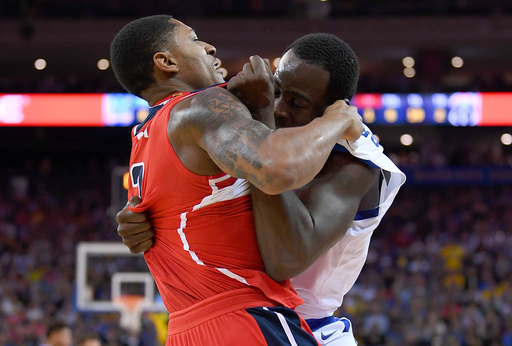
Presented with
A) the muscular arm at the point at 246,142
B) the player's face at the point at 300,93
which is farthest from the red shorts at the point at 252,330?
the player's face at the point at 300,93

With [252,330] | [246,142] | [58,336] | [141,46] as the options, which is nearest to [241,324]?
[252,330]

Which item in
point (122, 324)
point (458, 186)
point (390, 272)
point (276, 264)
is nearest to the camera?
point (276, 264)

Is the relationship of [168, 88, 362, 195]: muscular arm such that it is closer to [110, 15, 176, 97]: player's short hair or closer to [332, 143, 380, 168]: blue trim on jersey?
[332, 143, 380, 168]: blue trim on jersey

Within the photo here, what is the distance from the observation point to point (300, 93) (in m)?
2.55

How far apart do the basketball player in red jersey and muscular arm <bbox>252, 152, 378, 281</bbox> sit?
95 millimetres

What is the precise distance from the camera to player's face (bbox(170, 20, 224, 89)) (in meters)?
2.60

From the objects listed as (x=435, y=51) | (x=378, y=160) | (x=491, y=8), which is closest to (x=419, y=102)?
(x=435, y=51)

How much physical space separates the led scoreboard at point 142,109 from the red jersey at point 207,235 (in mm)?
12809

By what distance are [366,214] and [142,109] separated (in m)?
12.8

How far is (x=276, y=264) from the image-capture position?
85.4 inches

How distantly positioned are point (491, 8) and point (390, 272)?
7.83 m

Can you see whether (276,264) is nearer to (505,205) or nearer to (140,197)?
(140,197)

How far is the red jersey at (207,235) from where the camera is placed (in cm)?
221

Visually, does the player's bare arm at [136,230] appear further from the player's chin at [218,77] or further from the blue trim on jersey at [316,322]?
the blue trim on jersey at [316,322]
